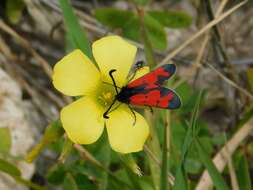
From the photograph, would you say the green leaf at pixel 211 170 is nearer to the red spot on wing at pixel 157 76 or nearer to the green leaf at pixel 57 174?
the red spot on wing at pixel 157 76

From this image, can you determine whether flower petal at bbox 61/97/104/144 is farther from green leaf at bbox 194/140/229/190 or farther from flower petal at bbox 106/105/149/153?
green leaf at bbox 194/140/229/190

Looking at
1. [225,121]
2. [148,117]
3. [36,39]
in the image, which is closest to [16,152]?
[148,117]

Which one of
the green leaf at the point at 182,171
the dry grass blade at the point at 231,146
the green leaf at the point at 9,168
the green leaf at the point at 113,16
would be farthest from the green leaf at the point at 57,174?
the green leaf at the point at 113,16

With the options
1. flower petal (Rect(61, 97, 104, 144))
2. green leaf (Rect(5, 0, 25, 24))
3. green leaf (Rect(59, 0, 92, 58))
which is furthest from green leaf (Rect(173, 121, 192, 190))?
green leaf (Rect(5, 0, 25, 24))

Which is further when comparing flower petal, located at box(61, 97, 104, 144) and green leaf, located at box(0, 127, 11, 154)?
green leaf, located at box(0, 127, 11, 154)

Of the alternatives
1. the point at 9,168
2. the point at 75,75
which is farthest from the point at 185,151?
the point at 9,168
